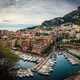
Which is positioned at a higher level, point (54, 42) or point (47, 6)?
point (47, 6)

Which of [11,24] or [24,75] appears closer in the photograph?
[24,75]

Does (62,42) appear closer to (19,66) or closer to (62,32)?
(62,32)

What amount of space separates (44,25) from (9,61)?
2.56 feet

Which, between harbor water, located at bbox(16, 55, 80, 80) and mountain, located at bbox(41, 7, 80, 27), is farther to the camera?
mountain, located at bbox(41, 7, 80, 27)

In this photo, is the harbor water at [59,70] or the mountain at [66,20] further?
the mountain at [66,20]

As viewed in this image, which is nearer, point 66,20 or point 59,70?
point 59,70

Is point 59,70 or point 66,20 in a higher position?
point 66,20

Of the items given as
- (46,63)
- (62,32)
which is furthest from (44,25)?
(46,63)

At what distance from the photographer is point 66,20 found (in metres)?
4.44

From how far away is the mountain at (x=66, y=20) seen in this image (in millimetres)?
4406

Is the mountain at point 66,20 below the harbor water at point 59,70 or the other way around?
the other way around

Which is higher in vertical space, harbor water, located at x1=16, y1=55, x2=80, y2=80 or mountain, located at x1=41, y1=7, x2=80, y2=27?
mountain, located at x1=41, y1=7, x2=80, y2=27

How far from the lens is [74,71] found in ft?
14.0

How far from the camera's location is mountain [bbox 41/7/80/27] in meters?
4.41
